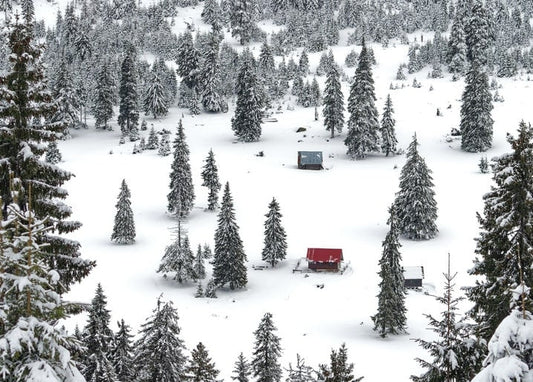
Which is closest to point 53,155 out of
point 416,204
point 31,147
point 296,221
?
point 296,221

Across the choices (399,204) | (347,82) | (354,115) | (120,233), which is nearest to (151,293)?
(120,233)

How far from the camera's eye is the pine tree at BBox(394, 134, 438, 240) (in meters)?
68.6

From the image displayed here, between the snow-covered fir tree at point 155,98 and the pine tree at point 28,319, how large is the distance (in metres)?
110

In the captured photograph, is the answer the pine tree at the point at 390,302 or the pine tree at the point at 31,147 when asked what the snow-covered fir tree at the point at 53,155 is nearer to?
the pine tree at the point at 390,302

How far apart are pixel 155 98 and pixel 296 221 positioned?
5429cm

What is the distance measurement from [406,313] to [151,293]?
76.9 ft

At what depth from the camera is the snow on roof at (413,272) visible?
190 ft

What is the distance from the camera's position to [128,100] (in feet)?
358

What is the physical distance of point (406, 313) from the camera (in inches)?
2124

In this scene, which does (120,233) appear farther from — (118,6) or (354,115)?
(118,6)

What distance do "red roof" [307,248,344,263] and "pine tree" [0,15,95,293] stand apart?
44.9 metres

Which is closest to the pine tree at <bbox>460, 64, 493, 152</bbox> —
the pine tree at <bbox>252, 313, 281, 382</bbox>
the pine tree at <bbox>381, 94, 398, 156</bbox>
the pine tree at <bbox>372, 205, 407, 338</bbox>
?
the pine tree at <bbox>381, 94, 398, 156</bbox>

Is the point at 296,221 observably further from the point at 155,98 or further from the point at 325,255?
the point at 155,98

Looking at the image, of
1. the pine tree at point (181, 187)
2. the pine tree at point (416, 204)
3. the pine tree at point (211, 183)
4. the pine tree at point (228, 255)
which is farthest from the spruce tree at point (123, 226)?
the pine tree at point (416, 204)
